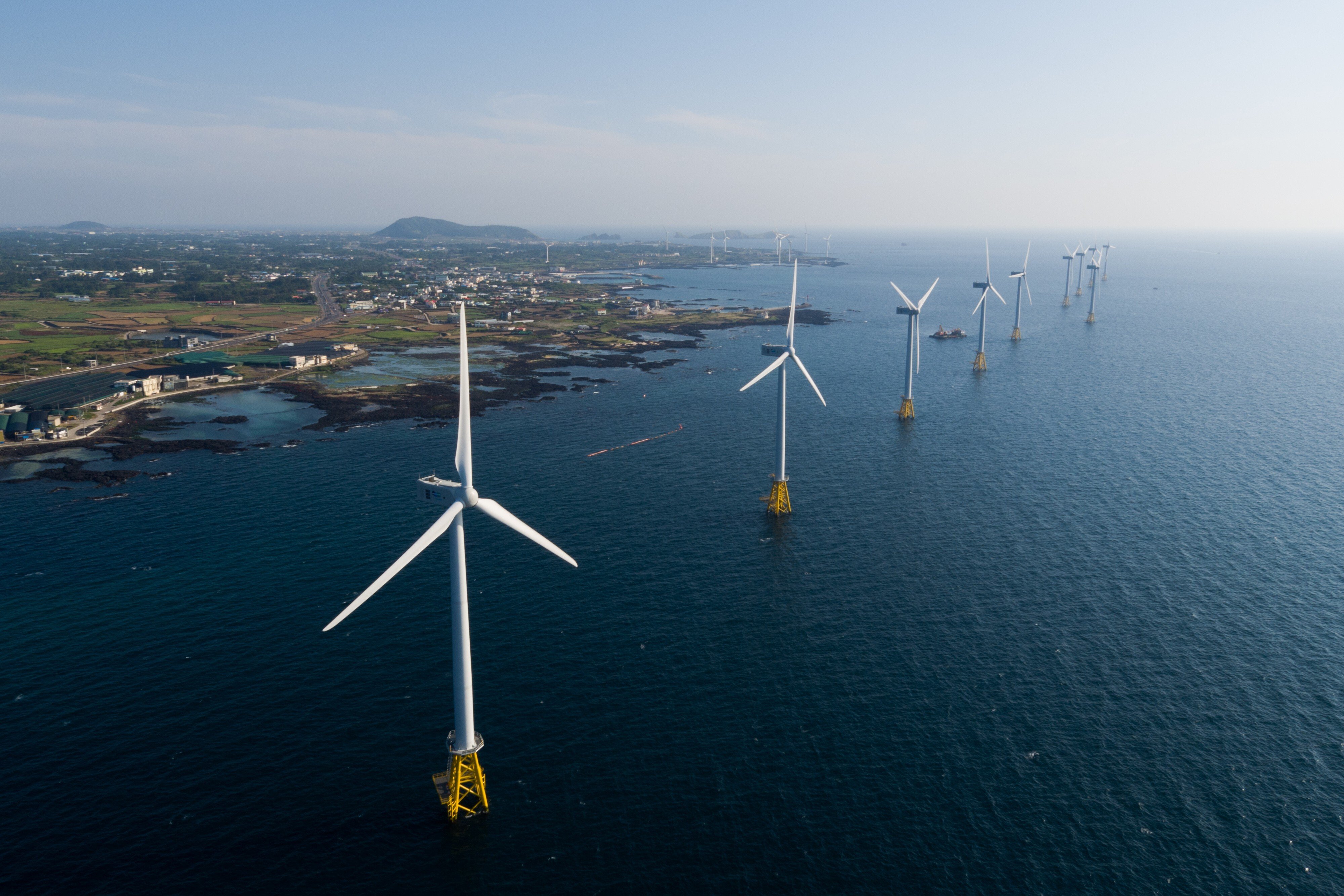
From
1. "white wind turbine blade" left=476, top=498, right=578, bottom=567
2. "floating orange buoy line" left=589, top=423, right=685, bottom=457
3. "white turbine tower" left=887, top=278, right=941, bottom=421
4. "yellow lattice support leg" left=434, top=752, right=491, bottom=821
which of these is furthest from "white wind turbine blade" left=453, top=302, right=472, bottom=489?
"white turbine tower" left=887, top=278, right=941, bottom=421

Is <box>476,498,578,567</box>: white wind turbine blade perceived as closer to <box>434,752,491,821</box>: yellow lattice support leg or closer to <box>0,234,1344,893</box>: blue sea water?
<box>434,752,491,821</box>: yellow lattice support leg

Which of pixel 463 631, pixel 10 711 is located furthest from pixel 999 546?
pixel 10 711

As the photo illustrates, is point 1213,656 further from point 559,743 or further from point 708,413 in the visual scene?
point 708,413

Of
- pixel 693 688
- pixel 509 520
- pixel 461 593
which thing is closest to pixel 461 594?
pixel 461 593

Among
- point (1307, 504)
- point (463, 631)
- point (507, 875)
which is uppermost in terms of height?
point (463, 631)

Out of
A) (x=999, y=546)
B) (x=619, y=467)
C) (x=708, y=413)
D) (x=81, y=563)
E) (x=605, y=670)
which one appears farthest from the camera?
(x=708, y=413)
